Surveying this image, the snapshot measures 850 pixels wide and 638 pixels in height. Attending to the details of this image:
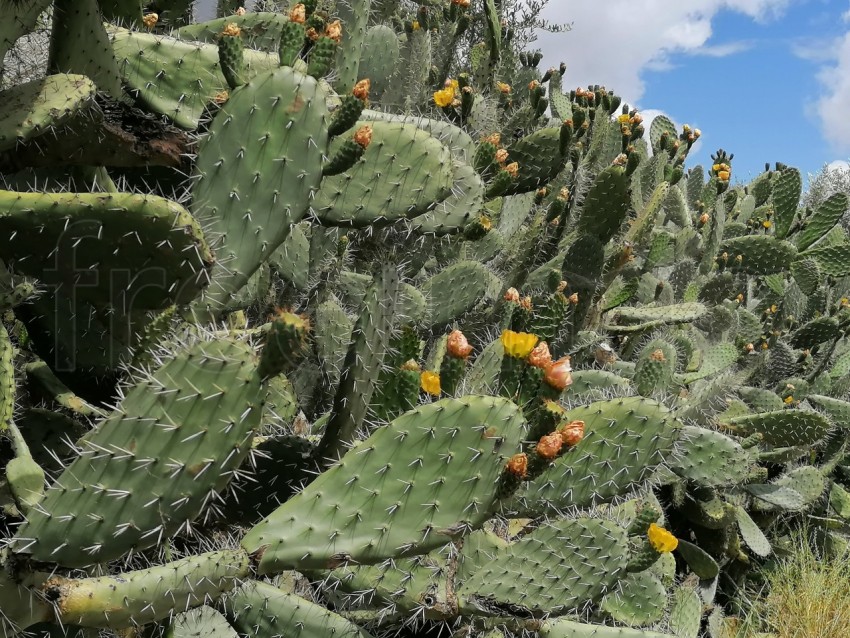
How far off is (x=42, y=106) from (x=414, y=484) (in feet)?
3.59

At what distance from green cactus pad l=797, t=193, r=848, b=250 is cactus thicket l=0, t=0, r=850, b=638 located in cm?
246

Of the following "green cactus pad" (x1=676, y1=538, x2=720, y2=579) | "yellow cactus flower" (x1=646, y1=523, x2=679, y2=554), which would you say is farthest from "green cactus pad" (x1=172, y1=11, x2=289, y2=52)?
"green cactus pad" (x1=676, y1=538, x2=720, y2=579)

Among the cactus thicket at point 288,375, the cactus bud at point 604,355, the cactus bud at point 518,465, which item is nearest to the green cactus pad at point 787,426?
the cactus thicket at point 288,375

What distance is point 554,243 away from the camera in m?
4.23

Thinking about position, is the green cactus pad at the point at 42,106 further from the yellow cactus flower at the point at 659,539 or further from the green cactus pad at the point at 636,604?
the green cactus pad at the point at 636,604

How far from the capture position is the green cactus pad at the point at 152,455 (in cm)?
137

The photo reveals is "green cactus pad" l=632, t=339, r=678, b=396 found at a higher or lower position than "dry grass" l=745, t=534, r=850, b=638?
higher

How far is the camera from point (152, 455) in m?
1.38

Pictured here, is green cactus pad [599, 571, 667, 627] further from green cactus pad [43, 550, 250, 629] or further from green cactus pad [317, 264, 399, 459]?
green cactus pad [43, 550, 250, 629]

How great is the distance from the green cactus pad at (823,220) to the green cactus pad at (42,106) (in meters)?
5.39

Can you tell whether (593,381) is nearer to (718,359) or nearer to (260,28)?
(718,359)

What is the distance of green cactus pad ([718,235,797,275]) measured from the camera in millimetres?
5176

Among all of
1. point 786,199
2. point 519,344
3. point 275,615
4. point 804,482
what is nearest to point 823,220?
point 786,199

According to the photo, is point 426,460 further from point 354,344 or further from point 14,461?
point 14,461
